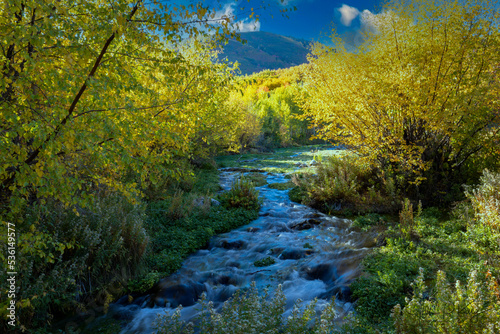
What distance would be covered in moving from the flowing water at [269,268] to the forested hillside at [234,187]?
0.05 meters

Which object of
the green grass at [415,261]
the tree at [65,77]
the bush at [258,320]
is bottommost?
the green grass at [415,261]

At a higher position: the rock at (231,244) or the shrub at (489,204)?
the shrub at (489,204)

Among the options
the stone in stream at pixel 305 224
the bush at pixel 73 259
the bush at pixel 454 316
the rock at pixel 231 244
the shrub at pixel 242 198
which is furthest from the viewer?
the shrub at pixel 242 198

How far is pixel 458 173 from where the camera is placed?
8133 millimetres

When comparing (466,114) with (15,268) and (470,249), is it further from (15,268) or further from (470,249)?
(15,268)

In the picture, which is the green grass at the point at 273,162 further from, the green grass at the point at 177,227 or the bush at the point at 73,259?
the bush at the point at 73,259

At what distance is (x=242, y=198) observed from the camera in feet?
32.1

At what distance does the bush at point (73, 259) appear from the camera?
3.59 meters

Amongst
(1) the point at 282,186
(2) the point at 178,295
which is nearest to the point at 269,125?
(1) the point at 282,186

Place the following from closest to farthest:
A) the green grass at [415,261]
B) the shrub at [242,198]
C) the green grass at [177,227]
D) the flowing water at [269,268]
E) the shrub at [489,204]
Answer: the green grass at [415,261] < the flowing water at [269,268] < the shrub at [489,204] < the green grass at [177,227] < the shrub at [242,198]

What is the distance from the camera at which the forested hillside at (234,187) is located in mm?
2615

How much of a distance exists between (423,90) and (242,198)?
614cm

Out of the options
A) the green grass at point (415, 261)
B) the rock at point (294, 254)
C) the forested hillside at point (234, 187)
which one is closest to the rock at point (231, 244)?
the forested hillside at point (234, 187)

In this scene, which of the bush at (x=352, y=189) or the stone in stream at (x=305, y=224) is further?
the bush at (x=352, y=189)
